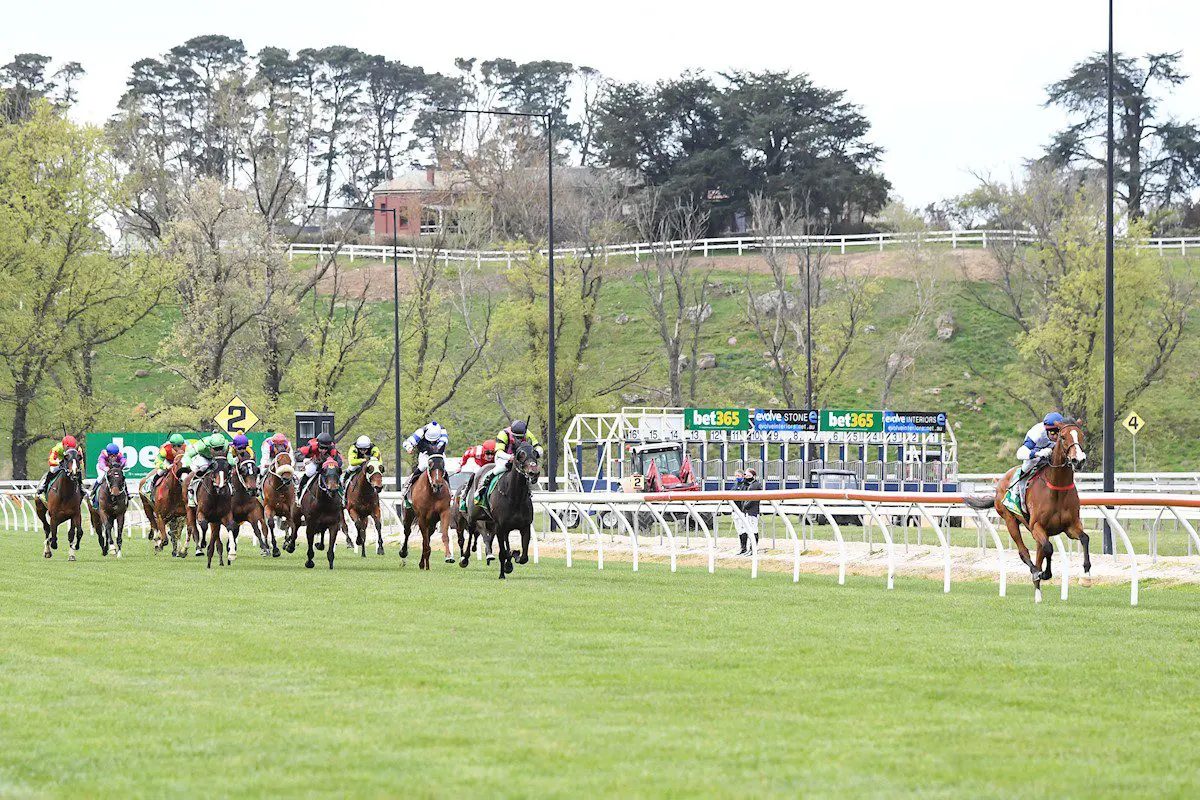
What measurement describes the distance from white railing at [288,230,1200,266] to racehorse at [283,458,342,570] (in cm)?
3559

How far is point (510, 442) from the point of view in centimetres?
2083

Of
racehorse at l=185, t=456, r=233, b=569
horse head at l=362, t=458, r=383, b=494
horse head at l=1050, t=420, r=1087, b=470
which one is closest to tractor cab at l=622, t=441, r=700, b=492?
horse head at l=362, t=458, r=383, b=494

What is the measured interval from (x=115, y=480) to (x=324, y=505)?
5.85 meters

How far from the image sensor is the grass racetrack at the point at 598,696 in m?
7.02

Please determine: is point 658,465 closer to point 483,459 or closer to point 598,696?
point 483,459

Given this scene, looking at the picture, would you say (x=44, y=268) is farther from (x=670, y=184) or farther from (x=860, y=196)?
(x=860, y=196)

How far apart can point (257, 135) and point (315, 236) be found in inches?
1599

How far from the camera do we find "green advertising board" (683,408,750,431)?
43.8 m

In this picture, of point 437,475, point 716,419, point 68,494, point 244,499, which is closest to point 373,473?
point 244,499

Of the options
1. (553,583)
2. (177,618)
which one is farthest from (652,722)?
(553,583)

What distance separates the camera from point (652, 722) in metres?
8.37

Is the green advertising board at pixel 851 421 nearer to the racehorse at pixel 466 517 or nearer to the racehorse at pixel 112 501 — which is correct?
the racehorse at pixel 112 501

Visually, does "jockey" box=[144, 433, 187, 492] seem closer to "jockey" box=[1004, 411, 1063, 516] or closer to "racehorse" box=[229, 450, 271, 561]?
"racehorse" box=[229, 450, 271, 561]

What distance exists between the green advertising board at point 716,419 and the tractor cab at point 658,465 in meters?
0.66
